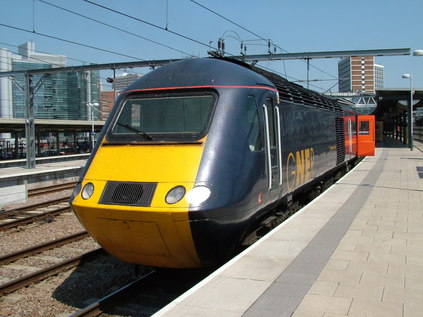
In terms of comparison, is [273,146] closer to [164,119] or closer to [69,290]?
[164,119]

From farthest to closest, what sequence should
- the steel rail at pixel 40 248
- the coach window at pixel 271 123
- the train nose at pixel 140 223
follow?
1. the steel rail at pixel 40 248
2. the coach window at pixel 271 123
3. the train nose at pixel 140 223

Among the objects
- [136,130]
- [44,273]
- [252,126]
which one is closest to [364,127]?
[252,126]

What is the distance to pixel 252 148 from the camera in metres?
5.90

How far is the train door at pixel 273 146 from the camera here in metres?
6.45

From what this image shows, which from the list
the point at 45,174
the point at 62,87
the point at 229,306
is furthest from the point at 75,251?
the point at 62,87

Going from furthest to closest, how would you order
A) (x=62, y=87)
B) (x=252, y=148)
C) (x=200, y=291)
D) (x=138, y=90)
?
(x=62, y=87) < (x=138, y=90) < (x=252, y=148) < (x=200, y=291)

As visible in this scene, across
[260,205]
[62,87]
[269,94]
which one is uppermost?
[62,87]

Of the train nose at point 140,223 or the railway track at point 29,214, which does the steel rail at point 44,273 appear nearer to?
the train nose at point 140,223

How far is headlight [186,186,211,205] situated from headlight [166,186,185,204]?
0.09 metres

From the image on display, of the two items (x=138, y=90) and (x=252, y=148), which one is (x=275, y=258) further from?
(x=138, y=90)

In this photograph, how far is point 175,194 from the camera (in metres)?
4.90

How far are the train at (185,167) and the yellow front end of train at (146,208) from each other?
13 mm

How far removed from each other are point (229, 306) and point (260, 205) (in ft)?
7.02

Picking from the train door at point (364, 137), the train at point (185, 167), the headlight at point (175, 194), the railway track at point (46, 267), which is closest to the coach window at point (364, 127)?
the train door at point (364, 137)
